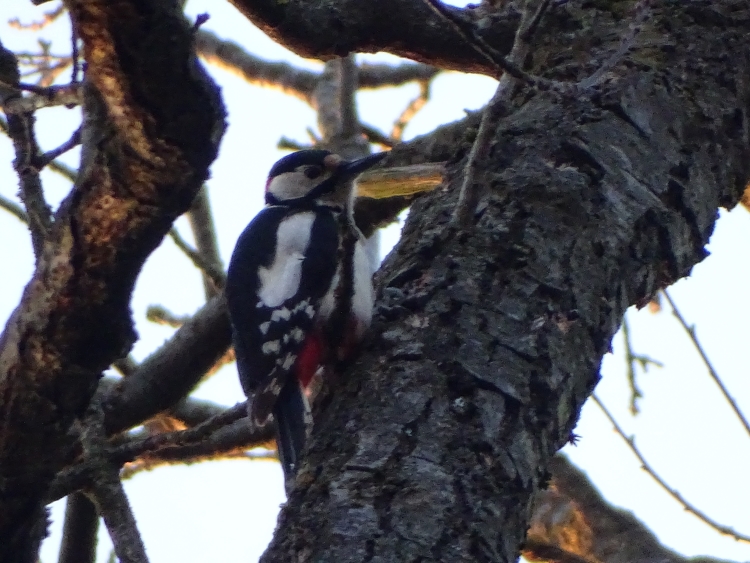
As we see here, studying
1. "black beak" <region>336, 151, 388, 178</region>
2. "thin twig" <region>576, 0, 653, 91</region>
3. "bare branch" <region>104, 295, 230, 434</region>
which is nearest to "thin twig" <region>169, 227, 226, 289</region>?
"bare branch" <region>104, 295, 230, 434</region>

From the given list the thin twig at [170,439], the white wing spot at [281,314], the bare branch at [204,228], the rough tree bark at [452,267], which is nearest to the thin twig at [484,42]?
the rough tree bark at [452,267]

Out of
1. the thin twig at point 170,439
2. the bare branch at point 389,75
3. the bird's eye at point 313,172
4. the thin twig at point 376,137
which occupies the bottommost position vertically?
the thin twig at point 170,439

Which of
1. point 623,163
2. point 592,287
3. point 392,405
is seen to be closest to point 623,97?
point 623,163

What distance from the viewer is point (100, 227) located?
1.64m

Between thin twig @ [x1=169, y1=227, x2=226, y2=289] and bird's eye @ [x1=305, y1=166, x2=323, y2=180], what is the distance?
0.45m

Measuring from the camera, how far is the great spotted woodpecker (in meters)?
2.49

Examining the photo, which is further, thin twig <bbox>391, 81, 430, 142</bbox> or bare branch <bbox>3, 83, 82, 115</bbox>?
thin twig <bbox>391, 81, 430, 142</bbox>

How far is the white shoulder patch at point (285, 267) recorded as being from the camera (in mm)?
2797

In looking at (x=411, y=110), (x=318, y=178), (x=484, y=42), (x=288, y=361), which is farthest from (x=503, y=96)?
(x=411, y=110)

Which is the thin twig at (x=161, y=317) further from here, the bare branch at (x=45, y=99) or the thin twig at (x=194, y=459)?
the bare branch at (x=45, y=99)

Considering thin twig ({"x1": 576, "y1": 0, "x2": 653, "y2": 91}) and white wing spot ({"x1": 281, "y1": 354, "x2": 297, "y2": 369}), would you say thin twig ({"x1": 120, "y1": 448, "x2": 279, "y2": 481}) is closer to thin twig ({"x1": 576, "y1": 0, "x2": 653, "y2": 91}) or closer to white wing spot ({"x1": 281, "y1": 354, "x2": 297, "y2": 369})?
white wing spot ({"x1": 281, "y1": 354, "x2": 297, "y2": 369})

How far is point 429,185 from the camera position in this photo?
2.89 metres

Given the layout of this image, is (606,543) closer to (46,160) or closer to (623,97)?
(623,97)

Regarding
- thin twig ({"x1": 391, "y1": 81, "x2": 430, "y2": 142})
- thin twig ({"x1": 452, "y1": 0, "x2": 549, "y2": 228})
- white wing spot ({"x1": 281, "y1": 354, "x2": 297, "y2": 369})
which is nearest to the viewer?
thin twig ({"x1": 452, "y1": 0, "x2": 549, "y2": 228})
